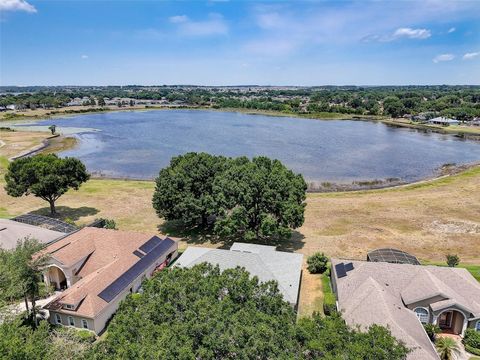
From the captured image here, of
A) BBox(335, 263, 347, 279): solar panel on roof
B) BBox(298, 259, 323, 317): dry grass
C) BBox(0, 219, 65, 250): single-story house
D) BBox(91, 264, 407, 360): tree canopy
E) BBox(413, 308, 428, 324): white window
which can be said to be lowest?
BBox(298, 259, 323, 317): dry grass

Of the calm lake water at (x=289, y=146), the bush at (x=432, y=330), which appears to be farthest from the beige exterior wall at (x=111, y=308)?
the calm lake water at (x=289, y=146)

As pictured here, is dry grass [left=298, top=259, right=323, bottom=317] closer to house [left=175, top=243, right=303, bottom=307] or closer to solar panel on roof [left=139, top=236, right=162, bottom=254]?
house [left=175, top=243, right=303, bottom=307]

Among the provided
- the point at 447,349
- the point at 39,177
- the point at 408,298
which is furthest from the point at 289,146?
the point at 447,349

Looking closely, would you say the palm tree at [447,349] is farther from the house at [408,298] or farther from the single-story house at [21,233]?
the single-story house at [21,233]

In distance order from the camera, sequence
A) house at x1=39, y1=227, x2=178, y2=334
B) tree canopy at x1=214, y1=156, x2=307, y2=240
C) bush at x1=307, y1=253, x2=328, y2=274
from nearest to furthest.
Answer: house at x1=39, y1=227, x2=178, y2=334
bush at x1=307, y1=253, x2=328, y2=274
tree canopy at x1=214, y1=156, x2=307, y2=240

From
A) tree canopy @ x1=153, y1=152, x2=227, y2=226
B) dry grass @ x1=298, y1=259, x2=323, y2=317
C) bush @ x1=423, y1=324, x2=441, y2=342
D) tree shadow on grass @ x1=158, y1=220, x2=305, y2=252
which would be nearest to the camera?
bush @ x1=423, y1=324, x2=441, y2=342

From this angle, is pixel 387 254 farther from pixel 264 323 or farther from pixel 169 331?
pixel 169 331

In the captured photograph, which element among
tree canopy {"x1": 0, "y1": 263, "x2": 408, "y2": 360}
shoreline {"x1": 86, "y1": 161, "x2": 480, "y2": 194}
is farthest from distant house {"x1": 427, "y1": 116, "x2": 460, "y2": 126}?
tree canopy {"x1": 0, "y1": 263, "x2": 408, "y2": 360}
